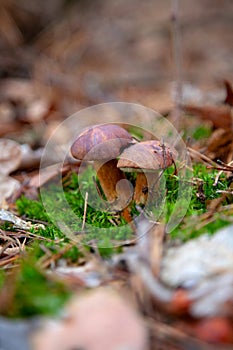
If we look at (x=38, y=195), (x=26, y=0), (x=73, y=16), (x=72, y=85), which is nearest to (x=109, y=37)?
(x=73, y=16)

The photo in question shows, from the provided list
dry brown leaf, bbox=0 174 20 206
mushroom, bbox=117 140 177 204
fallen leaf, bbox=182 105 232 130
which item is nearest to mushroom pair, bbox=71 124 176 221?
mushroom, bbox=117 140 177 204

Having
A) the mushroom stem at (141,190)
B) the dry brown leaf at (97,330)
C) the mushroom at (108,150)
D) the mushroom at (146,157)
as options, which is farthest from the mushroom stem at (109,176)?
the dry brown leaf at (97,330)

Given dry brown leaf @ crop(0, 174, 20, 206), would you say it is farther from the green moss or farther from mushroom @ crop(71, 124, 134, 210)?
mushroom @ crop(71, 124, 134, 210)

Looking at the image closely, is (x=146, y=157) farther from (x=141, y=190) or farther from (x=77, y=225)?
(x=77, y=225)

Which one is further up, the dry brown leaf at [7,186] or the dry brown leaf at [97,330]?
the dry brown leaf at [97,330]

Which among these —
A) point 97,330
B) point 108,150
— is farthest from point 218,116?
point 97,330

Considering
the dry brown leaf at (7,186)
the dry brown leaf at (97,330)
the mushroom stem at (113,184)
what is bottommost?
the dry brown leaf at (7,186)

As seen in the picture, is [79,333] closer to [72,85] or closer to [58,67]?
[72,85]

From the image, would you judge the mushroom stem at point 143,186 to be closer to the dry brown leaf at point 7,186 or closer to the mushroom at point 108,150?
the mushroom at point 108,150
